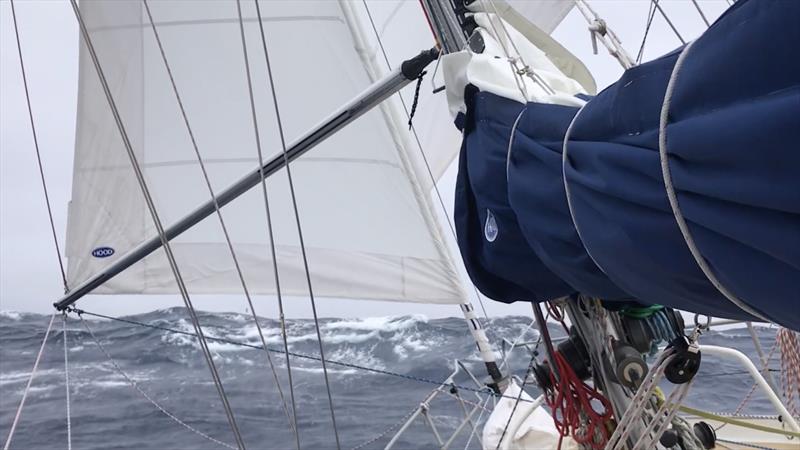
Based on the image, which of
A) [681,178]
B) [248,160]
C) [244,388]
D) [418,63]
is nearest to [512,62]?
[418,63]

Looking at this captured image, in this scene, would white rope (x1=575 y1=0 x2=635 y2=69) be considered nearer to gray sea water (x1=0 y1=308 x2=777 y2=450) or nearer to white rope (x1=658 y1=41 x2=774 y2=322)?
white rope (x1=658 y1=41 x2=774 y2=322)

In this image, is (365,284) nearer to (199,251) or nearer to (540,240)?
(199,251)

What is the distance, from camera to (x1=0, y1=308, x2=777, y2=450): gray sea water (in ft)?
22.4

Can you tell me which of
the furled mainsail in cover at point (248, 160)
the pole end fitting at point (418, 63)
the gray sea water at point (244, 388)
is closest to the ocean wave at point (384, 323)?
the gray sea water at point (244, 388)

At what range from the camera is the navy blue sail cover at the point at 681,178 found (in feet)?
2.40

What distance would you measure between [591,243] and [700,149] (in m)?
0.30

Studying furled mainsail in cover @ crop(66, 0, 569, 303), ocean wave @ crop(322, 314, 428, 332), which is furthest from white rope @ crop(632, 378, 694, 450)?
ocean wave @ crop(322, 314, 428, 332)

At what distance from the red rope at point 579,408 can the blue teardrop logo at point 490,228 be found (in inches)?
19.3

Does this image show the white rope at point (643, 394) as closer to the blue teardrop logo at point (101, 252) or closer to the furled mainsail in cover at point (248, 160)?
the furled mainsail in cover at point (248, 160)

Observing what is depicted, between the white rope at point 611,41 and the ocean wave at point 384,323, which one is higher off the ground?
the white rope at point 611,41

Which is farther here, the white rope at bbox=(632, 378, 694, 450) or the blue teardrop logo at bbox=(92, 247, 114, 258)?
the blue teardrop logo at bbox=(92, 247, 114, 258)

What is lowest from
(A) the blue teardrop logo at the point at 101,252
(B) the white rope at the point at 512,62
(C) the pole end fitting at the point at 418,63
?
(B) the white rope at the point at 512,62

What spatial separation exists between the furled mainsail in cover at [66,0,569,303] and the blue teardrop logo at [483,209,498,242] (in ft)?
5.96

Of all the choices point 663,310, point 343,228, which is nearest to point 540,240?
point 663,310
